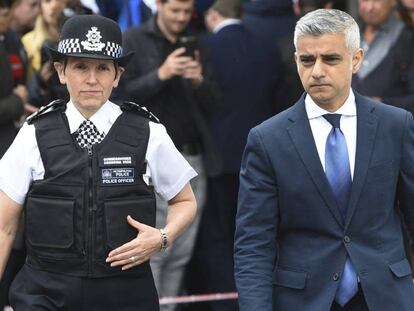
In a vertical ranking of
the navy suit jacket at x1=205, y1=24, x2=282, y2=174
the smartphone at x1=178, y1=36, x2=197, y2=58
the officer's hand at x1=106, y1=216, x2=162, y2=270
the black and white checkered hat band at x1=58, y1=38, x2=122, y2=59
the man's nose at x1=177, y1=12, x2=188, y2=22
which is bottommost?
the officer's hand at x1=106, y1=216, x2=162, y2=270

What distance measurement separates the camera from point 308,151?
4.93 meters

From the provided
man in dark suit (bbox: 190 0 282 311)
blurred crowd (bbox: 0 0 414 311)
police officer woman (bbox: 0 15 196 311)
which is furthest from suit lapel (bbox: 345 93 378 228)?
Result: man in dark suit (bbox: 190 0 282 311)

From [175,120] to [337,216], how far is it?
3.11 m

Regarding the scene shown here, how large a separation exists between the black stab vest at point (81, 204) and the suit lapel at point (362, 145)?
1.01m

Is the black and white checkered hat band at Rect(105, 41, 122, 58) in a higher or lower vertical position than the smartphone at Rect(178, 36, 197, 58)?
higher

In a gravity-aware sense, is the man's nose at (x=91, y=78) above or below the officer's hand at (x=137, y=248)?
above

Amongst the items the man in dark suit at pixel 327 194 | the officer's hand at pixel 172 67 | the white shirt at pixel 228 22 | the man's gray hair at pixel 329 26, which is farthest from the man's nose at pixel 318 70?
the white shirt at pixel 228 22

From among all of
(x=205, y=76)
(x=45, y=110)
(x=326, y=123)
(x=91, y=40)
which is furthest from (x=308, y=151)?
(x=205, y=76)

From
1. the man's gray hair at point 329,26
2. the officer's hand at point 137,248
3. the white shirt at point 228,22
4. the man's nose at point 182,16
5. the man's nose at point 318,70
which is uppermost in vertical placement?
the man's gray hair at point 329,26

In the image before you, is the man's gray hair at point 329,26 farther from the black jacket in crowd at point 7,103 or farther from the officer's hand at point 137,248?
the black jacket in crowd at point 7,103

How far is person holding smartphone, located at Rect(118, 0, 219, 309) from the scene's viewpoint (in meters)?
7.70

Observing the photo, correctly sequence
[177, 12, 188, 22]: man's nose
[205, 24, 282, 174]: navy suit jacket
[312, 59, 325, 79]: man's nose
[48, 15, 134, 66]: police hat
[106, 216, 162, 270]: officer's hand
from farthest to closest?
[205, 24, 282, 174]: navy suit jacket
[177, 12, 188, 22]: man's nose
[48, 15, 134, 66]: police hat
[106, 216, 162, 270]: officer's hand
[312, 59, 325, 79]: man's nose

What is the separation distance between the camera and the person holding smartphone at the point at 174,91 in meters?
7.70

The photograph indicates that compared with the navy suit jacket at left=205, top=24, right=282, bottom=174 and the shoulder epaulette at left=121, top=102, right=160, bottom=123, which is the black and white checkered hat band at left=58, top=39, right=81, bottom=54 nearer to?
the shoulder epaulette at left=121, top=102, right=160, bottom=123
